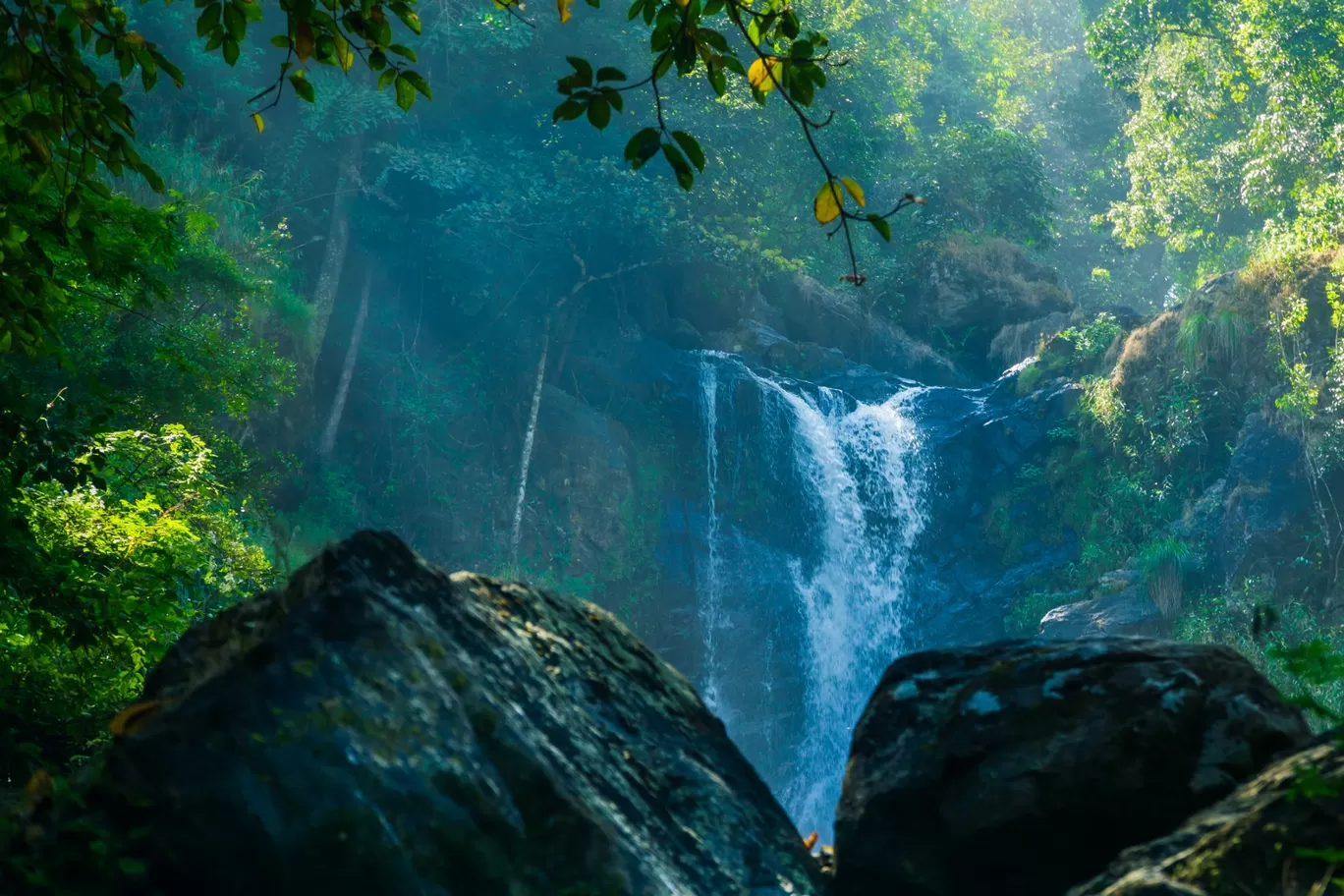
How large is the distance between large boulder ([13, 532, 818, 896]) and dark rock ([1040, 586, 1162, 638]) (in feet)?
45.4

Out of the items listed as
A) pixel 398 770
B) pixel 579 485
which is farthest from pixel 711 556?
pixel 398 770

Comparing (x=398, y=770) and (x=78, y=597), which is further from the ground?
(x=78, y=597)

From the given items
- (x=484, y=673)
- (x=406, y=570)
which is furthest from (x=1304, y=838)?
(x=406, y=570)

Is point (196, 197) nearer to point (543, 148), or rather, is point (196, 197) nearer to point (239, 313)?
point (239, 313)

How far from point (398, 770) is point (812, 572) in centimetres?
1822

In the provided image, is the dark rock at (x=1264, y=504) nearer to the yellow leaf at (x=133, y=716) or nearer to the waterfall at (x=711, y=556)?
the waterfall at (x=711, y=556)

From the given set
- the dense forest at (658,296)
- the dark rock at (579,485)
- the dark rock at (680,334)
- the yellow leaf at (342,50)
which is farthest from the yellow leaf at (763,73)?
the dark rock at (680,334)

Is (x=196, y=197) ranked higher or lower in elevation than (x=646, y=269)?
lower

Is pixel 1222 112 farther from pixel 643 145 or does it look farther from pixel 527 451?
pixel 643 145

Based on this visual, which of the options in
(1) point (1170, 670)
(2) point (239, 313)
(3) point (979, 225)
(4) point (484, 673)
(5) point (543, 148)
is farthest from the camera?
(3) point (979, 225)

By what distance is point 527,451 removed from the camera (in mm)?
19297

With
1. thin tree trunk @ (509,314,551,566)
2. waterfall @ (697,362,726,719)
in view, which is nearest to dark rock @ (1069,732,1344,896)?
thin tree trunk @ (509,314,551,566)

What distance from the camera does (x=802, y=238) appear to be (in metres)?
22.6

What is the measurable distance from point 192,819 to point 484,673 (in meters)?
0.74
